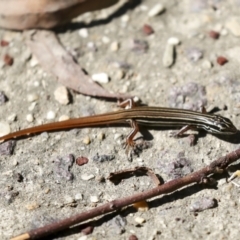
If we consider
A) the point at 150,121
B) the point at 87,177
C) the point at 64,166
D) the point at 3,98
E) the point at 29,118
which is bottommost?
the point at 87,177

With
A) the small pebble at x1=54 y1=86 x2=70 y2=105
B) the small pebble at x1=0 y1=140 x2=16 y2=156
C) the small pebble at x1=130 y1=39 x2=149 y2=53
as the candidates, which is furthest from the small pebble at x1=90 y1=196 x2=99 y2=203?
the small pebble at x1=130 y1=39 x2=149 y2=53

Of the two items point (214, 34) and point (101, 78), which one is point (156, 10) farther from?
point (101, 78)

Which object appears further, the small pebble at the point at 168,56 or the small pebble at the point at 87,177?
the small pebble at the point at 168,56

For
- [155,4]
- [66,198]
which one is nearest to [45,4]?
[155,4]

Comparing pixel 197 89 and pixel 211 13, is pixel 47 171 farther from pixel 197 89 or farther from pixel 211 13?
pixel 211 13

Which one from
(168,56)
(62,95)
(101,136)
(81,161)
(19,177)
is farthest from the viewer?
(168,56)

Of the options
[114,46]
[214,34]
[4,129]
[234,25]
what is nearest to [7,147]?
[4,129]

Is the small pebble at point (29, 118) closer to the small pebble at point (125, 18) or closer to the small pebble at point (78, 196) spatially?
the small pebble at point (78, 196)

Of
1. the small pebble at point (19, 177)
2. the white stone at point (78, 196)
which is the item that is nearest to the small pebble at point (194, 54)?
the white stone at point (78, 196)

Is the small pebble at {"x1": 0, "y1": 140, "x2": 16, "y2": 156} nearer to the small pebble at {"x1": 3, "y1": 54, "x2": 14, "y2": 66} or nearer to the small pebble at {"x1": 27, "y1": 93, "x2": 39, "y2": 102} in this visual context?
the small pebble at {"x1": 27, "y1": 93, "x2": 39, "y2": 102}
